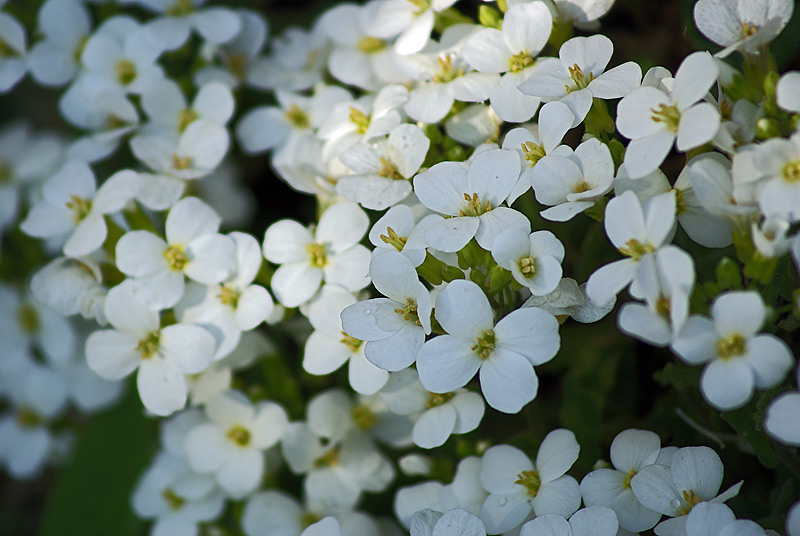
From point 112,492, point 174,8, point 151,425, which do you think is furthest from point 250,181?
point 112,492

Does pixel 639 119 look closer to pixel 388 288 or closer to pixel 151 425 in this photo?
pixel 388 288

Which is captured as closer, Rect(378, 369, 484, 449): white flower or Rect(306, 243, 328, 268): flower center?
Rect(378, 369, 484, 449): white flower

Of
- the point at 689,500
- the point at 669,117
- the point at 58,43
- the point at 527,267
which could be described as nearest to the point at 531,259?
the point at 527,267

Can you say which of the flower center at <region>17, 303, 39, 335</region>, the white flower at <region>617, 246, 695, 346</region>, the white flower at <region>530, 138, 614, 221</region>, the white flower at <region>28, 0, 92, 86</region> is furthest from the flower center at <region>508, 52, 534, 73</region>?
the flower center at <region>17, 303, 39, 335</region>

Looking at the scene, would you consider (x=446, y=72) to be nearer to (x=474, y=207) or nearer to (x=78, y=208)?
(x=474, y=207)

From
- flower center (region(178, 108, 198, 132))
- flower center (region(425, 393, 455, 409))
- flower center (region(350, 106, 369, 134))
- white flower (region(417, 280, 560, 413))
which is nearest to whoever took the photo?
white flower (region(417, 280, 560, 413))

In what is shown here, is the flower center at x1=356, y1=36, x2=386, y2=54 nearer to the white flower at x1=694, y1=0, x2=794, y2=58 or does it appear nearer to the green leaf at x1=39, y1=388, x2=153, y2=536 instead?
the white flower at x1=694, y1=0, x2=794, y2=58
